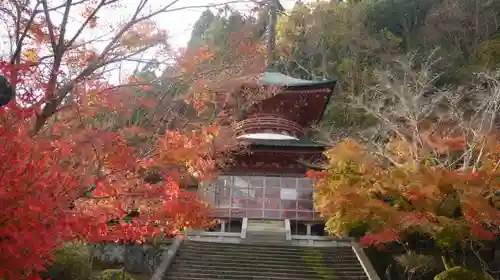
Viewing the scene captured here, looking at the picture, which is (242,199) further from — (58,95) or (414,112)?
(58,95)

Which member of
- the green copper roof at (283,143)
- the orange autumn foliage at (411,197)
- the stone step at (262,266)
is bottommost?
the stone step at (262,266)

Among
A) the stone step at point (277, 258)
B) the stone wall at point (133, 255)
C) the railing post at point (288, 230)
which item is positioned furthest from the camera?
the railing post at point (288, 230)

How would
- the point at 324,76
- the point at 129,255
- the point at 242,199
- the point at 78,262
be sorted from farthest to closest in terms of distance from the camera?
the point at 324,76 → the point at 242,199 → the point at 129,255 → the point at 78,262

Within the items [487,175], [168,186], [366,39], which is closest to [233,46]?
[168,186]

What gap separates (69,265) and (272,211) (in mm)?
9354

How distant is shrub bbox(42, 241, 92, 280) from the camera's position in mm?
11555

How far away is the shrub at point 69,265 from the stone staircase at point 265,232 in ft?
19.3

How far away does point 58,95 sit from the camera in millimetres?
5781

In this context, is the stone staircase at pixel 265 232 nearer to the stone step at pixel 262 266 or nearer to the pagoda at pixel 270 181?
the pagoda at pixel 270 181

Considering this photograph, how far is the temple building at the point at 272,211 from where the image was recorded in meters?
14.1

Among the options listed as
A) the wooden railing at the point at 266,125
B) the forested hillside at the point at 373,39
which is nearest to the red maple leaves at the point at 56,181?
the wooden railing at the point at 266,125

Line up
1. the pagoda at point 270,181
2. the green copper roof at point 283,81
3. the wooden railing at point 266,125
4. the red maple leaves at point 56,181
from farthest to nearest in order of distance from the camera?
the wooden railing at point 266,125 → the green copper roof at point 283,81 → the pagoda at point 270,181 → the red maple leaves at point 56,181

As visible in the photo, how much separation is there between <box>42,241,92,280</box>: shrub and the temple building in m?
2.29

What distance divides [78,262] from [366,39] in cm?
3027
